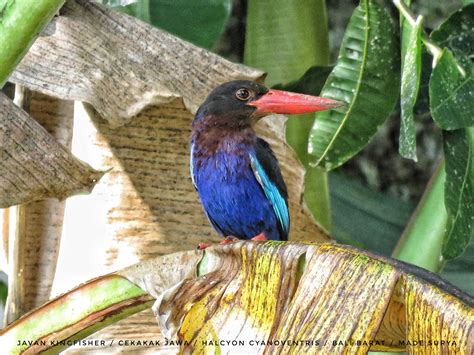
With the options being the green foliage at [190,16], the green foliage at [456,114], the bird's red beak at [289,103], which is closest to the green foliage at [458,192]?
the green foliage at [456,114]

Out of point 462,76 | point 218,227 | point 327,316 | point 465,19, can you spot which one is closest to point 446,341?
point 327,316

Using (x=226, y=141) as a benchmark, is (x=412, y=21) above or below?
above

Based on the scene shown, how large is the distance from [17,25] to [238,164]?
A: 0.95 meters

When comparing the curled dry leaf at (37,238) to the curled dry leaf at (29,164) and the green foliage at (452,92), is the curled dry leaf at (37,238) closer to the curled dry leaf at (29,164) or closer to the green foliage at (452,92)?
the curled dry leaf at (29,164)

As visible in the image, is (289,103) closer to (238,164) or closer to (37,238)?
(238,164)

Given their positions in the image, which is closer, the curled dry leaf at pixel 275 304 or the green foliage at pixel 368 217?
the curled dry leaf at pixel 275 304

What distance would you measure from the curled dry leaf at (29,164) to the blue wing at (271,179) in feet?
2.05

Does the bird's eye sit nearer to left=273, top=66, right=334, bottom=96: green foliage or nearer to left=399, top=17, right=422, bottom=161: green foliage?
left=273, top=66, right=334, bottom=96: green foliage

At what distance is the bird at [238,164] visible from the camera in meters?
2.35

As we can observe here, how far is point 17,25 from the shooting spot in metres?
1.61

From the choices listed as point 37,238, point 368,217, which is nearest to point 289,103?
point 37,238

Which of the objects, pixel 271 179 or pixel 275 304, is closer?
pixel 275 304

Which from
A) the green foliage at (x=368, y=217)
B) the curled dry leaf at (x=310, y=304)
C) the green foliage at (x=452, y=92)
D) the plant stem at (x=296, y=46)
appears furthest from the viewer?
the green foliage at (x=368, y=217)

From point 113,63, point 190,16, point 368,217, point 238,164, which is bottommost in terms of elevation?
point 368,217
